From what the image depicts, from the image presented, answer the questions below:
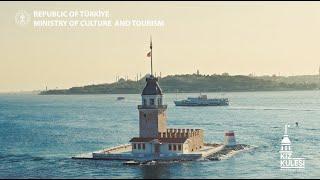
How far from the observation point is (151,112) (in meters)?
77.5

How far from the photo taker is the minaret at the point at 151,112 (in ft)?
254

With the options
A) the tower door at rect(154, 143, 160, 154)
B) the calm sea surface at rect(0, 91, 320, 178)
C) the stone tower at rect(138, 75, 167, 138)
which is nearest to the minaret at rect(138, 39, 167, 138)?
the stone tower at rect(138, 75, 167, 138)

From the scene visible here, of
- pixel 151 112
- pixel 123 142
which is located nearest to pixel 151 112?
pixel 151 112

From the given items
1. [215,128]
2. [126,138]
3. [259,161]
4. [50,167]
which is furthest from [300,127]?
[50,167]

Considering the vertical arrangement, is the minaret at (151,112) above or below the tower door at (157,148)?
above

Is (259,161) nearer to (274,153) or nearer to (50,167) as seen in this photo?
(274,153)

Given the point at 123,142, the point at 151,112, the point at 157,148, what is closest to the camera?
the point at 157,148

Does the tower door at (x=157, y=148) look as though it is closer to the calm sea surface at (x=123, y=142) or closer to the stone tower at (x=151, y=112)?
the stone tower at (x=151, y=112)

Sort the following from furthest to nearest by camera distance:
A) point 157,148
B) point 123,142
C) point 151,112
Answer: point 123,142
point 151,112
point 157,148

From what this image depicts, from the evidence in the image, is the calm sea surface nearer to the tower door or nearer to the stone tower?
the tower door

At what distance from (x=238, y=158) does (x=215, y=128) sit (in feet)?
163

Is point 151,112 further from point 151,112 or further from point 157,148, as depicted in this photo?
point 157,148

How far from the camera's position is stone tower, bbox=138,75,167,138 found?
77438 mm

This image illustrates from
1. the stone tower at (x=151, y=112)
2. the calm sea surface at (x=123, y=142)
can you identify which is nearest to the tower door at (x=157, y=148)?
the stone tower at (x=151, y=112)
